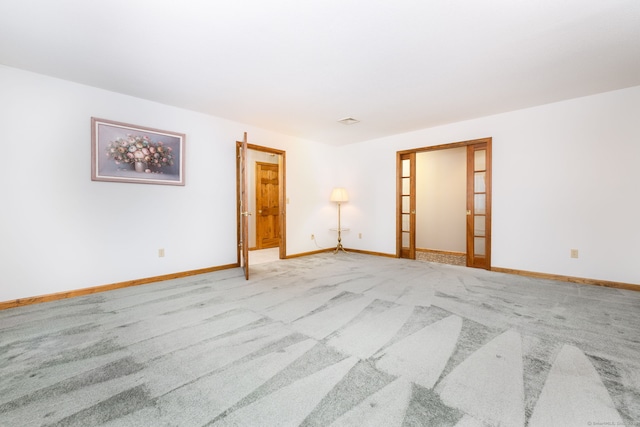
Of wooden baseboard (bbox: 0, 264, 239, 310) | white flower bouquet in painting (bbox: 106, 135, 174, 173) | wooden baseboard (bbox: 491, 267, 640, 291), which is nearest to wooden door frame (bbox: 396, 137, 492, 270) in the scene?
wooden baseboard (bbox: 491, 267, 640, 291)

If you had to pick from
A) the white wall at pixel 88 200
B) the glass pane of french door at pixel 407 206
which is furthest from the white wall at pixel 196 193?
the glass pane of french door at pixel 407 206

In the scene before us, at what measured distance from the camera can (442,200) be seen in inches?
266

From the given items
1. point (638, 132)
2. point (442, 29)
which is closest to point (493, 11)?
point (442, 29)

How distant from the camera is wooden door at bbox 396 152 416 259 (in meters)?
5.50

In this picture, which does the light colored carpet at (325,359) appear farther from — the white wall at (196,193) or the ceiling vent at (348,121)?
the ceiling vent at (348,121)

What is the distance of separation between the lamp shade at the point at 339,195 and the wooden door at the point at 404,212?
1.22 m

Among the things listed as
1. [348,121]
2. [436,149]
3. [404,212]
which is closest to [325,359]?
[348,121]

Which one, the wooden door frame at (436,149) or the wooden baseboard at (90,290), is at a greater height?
the wooden door frame at (436,149)

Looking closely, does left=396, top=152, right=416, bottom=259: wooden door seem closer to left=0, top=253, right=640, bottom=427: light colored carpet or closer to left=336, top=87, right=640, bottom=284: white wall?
left=336, top=87, right=640, bottom=284: white wall

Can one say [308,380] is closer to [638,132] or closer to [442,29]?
[442,29]

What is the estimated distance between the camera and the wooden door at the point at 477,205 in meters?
4.58

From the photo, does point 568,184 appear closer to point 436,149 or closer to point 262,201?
point 436,149

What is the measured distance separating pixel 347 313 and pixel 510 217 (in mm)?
3276

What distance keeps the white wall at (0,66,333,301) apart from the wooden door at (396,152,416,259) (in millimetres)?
3201
